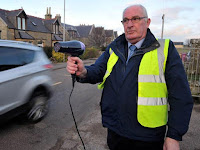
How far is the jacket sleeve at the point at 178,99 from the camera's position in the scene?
58.4 inches

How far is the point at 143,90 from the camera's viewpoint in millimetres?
1537

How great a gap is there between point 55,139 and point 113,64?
242 centimetres

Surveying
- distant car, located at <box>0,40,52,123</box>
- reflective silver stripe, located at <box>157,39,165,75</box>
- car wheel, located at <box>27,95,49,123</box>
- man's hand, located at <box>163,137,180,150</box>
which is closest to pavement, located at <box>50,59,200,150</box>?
car wheel, located at <box>27,95,49,123</box>

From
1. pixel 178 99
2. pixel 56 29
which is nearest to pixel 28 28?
pixel 56 29

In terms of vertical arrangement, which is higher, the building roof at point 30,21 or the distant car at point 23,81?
the building roof at point 30,21

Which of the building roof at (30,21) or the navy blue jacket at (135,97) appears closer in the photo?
the navy blue jacket at (135,97)

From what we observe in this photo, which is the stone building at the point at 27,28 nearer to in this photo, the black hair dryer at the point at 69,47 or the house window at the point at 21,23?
the house window at the point at 21,23

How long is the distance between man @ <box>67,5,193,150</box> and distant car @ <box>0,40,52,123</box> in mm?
2162

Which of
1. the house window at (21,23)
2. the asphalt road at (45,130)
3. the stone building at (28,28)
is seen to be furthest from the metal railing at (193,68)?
the house window at (21,23)

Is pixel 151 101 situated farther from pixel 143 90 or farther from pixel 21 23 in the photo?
pixel 21 23

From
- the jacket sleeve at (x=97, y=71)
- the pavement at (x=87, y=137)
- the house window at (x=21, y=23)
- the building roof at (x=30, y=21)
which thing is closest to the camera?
the jacket sleeve at (x=97, y=71)

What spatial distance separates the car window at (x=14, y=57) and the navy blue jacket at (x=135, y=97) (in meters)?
2.28

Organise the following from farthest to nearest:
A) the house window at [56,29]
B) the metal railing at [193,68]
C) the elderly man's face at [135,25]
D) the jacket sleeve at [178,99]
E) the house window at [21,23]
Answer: the house window at [56,29] → the house window at [21,23] → the metal railing at [193,68] → the elderly man's face at [135,25] → the jacket sleeve at [178,99]

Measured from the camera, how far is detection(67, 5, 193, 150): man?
4.92 feet
